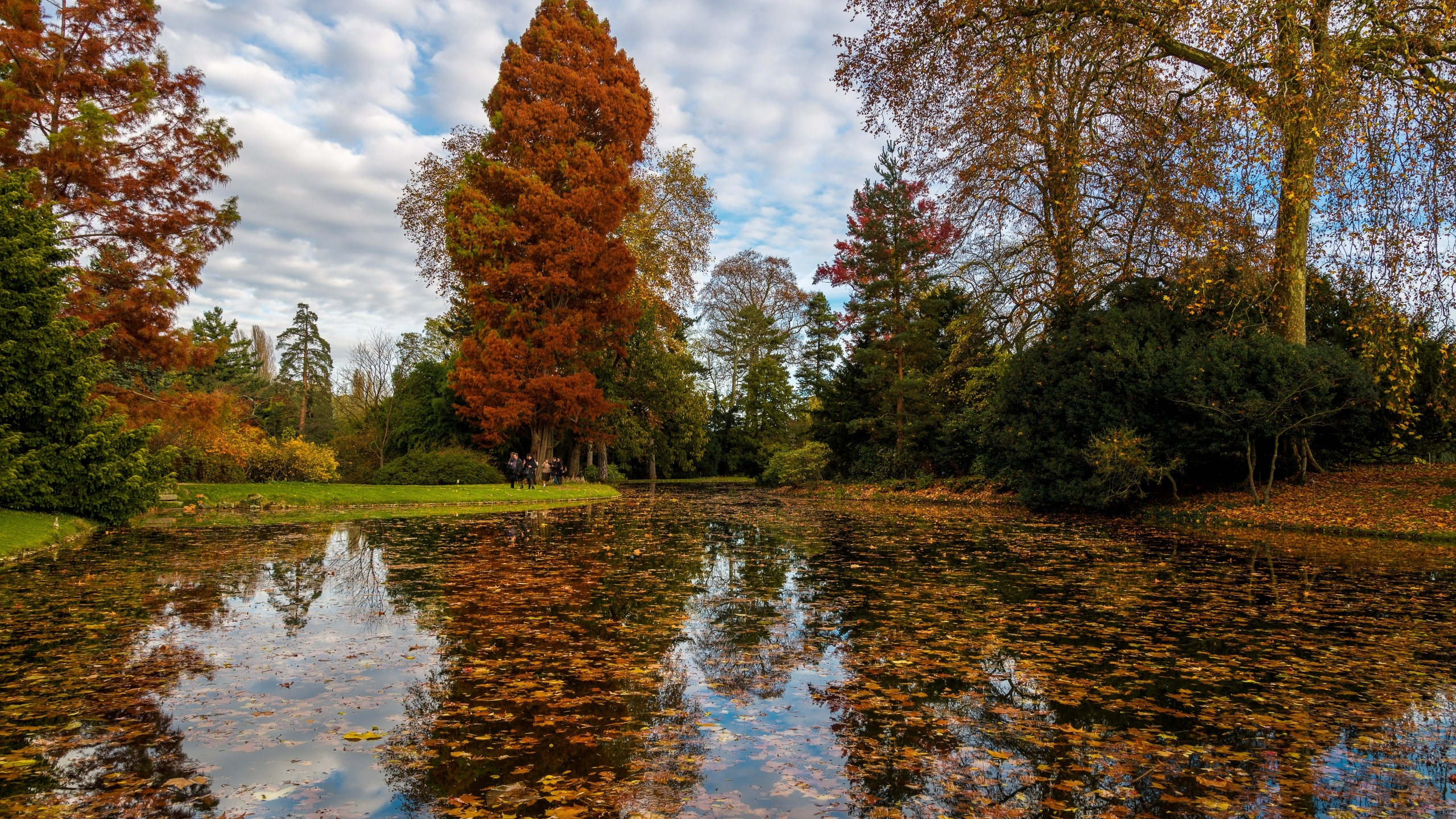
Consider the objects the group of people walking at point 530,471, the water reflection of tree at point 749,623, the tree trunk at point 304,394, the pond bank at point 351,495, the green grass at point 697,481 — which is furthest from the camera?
the tree trunk at point 304,394

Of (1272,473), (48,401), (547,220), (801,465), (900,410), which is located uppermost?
(547,220)

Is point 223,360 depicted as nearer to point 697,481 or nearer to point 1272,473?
point 697,481

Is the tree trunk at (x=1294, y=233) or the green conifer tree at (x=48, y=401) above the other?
the tree trunk at (x=1294, y=233)

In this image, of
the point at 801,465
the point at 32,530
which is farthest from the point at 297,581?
the point at 801,465

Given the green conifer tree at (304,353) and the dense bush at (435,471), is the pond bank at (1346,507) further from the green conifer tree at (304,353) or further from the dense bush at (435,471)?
the green conifer tree at (304,353)

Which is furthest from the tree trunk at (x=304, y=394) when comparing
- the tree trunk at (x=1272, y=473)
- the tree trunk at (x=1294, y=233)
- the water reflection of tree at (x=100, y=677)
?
the tree trunk at (x=1294, y=233)

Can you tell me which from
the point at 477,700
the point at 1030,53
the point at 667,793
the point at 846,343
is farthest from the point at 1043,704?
the point at 846,343

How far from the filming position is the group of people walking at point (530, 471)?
1038 inches

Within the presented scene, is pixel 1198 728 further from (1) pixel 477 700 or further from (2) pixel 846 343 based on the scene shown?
(2) pixel 846 343

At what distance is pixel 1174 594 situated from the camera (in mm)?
8328

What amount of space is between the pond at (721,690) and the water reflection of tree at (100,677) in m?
0.02

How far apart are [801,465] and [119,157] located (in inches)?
1088

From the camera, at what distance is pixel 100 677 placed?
5.03m

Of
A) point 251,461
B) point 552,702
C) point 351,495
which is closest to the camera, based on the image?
point 552,702
